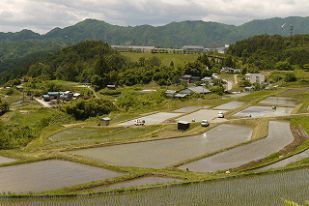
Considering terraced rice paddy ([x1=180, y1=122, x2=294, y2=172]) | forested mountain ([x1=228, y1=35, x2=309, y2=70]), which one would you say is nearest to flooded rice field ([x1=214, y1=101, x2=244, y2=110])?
terraced rice paddy ([x1=180, y1=122, x2=294, y2=172])

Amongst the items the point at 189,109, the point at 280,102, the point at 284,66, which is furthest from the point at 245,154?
the point at 284,66

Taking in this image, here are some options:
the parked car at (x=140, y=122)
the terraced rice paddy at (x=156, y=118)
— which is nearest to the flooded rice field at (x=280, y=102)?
the terraced rice paddy at (x=156, y=118)

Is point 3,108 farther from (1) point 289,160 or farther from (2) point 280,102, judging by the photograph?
(1) point 289,160

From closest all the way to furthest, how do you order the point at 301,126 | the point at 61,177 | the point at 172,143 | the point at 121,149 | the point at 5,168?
the point at 61,177 → the point at 5,168 → the point at 121,149 → the point at 172,143 → the point at 301,126

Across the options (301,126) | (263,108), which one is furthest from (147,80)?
(301,126)

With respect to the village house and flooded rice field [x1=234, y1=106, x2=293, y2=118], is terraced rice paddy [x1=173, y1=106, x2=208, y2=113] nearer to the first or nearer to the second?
flooded rice field [x1=234, y1=106, x2=293, y2=118]

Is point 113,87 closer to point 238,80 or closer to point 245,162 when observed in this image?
point 238,80
